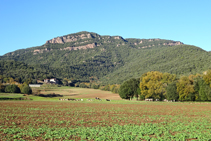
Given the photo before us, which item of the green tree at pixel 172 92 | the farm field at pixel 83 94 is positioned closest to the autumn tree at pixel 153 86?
the green tree at pixel 172 92

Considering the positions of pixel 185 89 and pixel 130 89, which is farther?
pixel 130 89

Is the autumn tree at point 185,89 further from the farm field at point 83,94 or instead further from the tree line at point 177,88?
the farm field at point 83,94

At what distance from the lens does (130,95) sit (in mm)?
93250

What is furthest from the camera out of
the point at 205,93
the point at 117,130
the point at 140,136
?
the point at 205,93

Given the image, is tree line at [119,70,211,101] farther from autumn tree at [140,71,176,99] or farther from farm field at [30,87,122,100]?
farm field at [30,87,122,100]

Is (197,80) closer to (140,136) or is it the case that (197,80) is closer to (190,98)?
(190,98)

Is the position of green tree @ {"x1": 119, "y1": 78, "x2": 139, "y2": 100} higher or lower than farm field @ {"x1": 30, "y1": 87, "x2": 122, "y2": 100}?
higher

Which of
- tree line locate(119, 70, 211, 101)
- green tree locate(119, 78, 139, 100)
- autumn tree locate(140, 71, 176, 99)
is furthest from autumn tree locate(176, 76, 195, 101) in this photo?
green tree locate(119, 78, 139, 100)

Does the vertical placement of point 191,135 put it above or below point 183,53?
below

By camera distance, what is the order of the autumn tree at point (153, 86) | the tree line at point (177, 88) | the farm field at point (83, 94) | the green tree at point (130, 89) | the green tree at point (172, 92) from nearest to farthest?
the tree line at point (177, 88)
the green tree at point (172, 92)
the autumn tree at point (153, 86)
the green tree at point (130, 89)
the farm field at point (83, 94)

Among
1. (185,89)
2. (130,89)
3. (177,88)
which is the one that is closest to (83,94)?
(130,89)

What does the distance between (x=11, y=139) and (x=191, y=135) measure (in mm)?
15637

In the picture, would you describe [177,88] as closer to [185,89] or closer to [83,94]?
[185,89]

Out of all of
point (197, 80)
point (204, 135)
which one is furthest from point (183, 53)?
point (204, 135)
